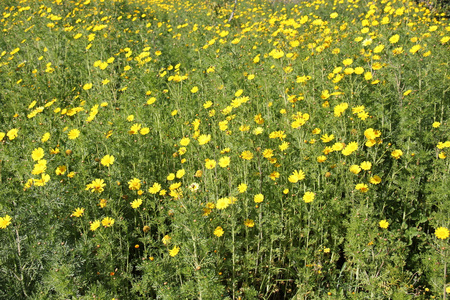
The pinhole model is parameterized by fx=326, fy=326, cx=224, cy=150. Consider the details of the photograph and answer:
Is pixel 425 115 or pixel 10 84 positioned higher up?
pixel 10 84

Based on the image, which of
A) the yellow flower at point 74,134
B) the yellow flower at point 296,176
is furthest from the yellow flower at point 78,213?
the yellow flower at point 296,176

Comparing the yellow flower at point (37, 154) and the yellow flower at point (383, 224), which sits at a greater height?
the yellow flower at point (37, 154)

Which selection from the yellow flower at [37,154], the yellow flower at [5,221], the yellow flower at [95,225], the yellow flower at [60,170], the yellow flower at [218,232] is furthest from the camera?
Result: the yellow flower at [37,154]

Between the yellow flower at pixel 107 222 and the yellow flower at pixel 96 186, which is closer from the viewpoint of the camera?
the yellow flower at pixel 107 222

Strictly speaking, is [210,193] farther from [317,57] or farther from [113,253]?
[317,57]

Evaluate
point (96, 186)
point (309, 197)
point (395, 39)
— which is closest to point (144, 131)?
point (96, 186)

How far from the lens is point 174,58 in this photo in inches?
229

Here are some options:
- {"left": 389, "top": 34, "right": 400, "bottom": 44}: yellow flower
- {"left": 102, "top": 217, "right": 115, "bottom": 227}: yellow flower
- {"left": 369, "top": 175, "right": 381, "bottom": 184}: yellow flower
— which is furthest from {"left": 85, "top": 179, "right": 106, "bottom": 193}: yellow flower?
{"left": 389, "top": 34, "right": 400, "bottom": 44}: yellow flower

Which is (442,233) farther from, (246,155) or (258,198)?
(246,155)

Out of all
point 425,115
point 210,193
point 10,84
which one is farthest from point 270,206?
point 10,84

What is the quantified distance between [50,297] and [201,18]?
790cm

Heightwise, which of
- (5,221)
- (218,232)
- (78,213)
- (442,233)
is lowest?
(442,233)

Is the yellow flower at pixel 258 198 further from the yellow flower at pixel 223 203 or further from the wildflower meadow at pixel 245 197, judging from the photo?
the yellow flower at pixel 223 203

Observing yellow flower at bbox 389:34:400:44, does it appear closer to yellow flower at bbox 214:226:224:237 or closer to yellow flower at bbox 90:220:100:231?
yellow flower at bbox 214:226:224:237
